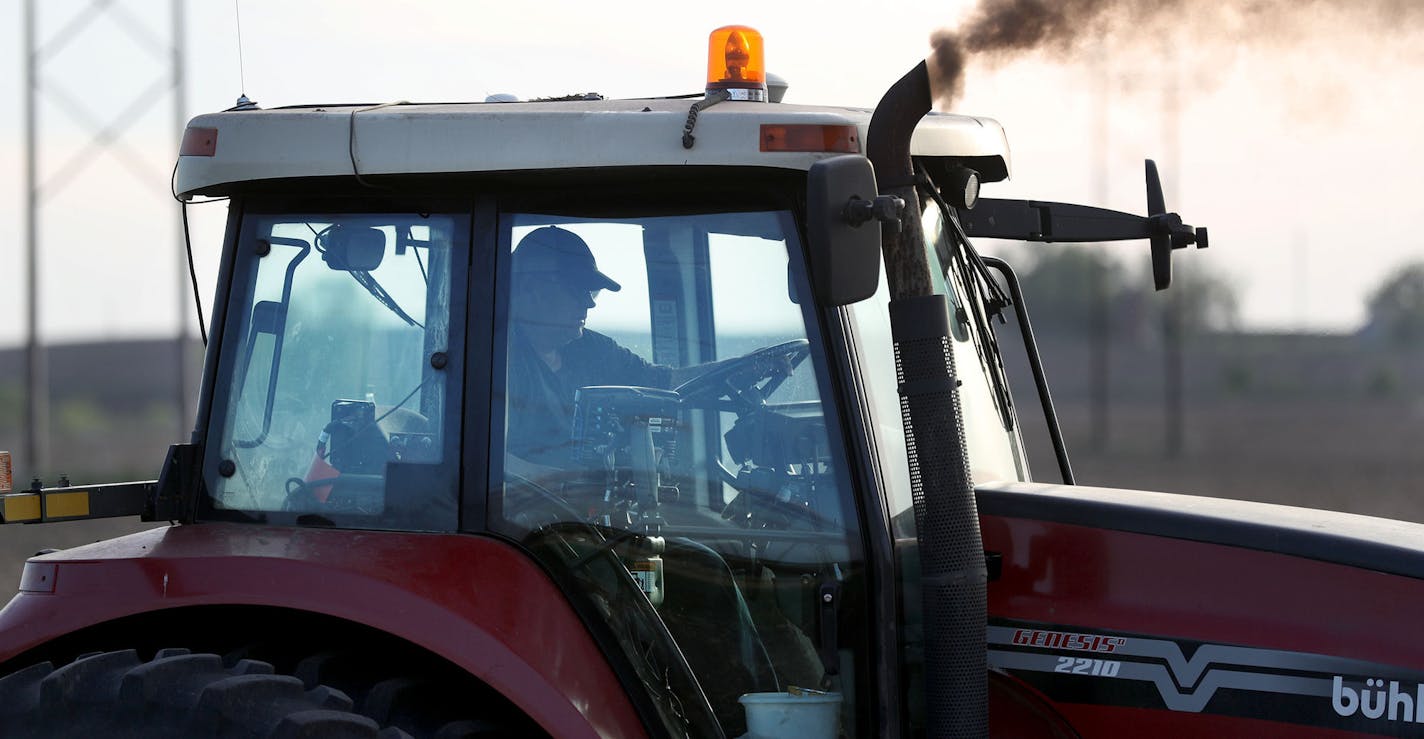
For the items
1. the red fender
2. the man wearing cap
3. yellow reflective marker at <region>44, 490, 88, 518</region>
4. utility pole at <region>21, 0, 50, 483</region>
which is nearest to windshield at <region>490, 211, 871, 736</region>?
the man wearing cap

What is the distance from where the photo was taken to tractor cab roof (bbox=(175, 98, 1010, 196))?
10.9 ft

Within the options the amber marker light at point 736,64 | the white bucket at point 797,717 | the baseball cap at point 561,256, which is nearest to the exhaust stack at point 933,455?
the white bucket at point 797,717

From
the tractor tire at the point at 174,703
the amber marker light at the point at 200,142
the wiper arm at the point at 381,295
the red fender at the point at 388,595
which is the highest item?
the amber marker light at the point at 200,142

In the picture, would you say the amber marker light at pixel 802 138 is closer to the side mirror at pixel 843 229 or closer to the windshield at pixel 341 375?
the side mirror at pixel 843 229

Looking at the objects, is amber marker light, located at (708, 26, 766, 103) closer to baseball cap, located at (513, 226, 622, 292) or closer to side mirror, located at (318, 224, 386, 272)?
baseball cap, located at (513, 226, 622, 292)

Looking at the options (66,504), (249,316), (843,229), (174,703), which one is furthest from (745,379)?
(66,504)

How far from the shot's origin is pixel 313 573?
3.26m

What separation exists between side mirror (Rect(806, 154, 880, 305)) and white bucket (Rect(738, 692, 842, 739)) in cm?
88

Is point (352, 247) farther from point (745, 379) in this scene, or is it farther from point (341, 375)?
point (745, 379)

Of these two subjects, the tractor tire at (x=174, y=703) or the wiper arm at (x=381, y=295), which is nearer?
the tractor tire at (x=174, y=703)

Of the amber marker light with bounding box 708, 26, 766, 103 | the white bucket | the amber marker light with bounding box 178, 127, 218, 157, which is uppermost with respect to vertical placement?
the amber marker light with bounding box 708, 26, 766, 103

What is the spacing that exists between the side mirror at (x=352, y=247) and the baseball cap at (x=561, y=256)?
0.34 metres

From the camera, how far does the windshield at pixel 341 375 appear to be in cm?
348

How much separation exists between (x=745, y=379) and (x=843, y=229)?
0.50 m
